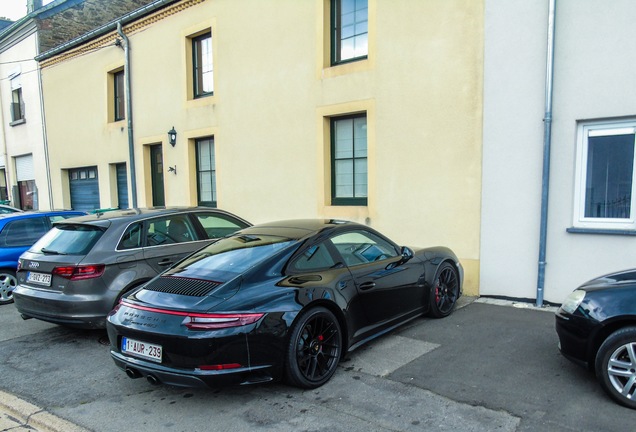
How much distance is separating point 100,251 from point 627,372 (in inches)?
211

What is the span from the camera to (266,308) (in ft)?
12.0

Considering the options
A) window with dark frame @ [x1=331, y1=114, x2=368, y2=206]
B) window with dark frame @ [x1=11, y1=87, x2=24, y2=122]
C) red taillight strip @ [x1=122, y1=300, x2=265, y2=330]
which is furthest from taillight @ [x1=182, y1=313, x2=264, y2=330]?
window with dark frame @ [x1=11, y1=87, x2=24, y2=122]

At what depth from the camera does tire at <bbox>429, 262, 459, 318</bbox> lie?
5.67 m

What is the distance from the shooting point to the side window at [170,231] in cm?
596

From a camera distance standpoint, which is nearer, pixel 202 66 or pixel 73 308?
pixel 73 308

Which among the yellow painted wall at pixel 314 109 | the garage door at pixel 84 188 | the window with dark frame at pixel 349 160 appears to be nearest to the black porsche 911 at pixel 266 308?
the yellow painted wall at pixel 314 109

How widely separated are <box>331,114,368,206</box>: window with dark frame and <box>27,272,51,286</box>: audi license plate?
193 inches

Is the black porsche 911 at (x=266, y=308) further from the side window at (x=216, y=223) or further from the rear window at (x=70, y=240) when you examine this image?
the side window at (x=216, y=223)

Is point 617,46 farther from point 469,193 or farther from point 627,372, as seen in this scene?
point 627,372

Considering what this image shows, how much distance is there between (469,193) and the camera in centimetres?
686

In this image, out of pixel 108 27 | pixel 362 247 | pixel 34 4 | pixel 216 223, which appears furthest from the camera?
pixel 34 4

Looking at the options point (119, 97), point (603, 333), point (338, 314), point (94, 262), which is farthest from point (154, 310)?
point (119, 97)

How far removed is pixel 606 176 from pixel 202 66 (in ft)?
29.6

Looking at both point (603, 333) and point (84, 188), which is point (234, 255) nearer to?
point (603, 333)
